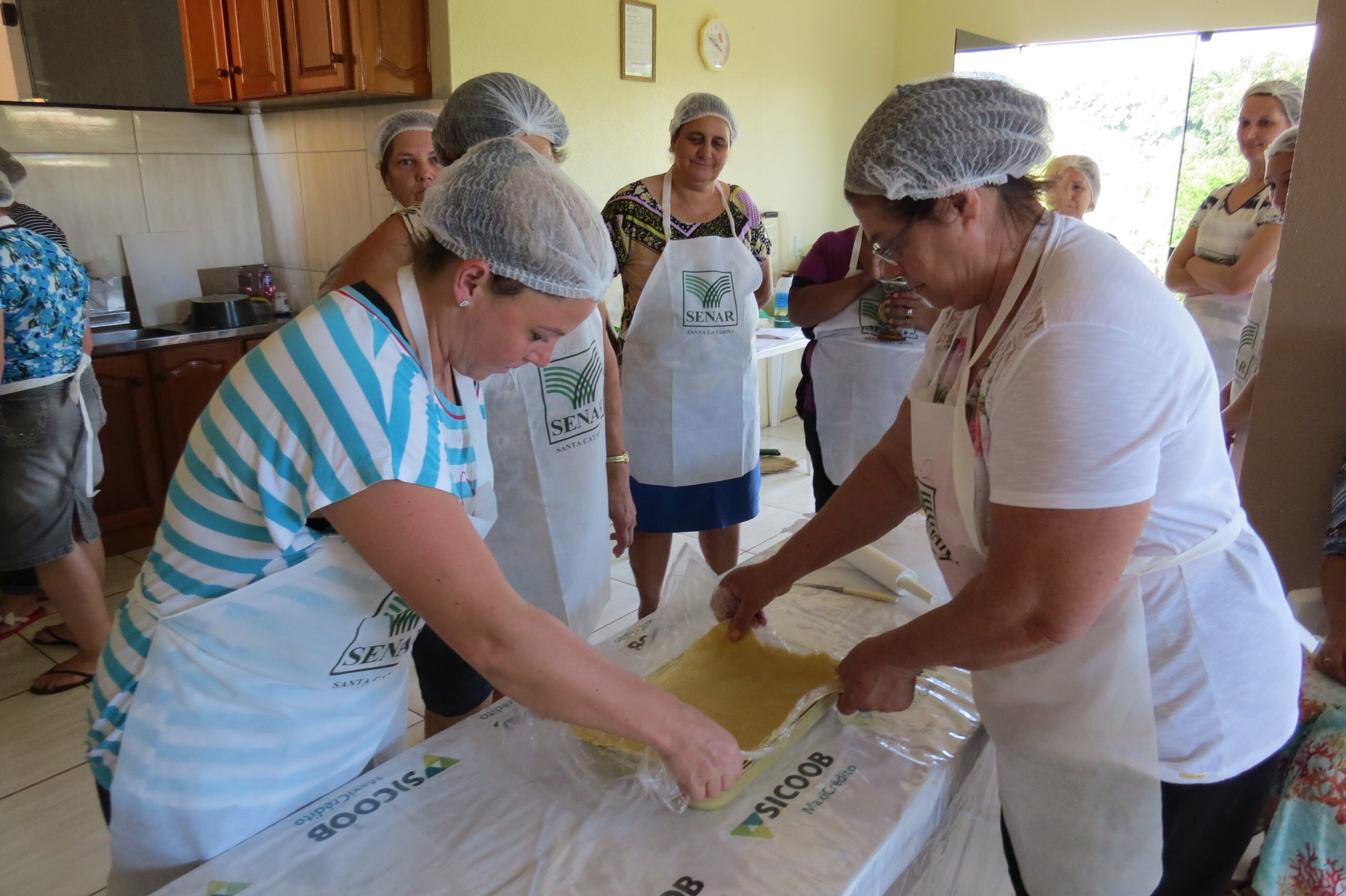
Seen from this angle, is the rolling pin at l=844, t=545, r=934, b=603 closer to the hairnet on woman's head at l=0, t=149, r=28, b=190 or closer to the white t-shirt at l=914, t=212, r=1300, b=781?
the white t-shirt at l=914, t=212, r=1300, b=781

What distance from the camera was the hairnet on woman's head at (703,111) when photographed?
231cm

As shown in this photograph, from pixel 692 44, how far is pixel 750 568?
3.24m

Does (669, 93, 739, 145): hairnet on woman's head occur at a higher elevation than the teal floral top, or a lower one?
higher

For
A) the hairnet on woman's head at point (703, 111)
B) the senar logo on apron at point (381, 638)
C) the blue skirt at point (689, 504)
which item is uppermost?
the hairnet on woman's head at point (703, 111)

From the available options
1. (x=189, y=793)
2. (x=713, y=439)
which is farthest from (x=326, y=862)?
(x=713, y=439)

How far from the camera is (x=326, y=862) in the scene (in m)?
0.84

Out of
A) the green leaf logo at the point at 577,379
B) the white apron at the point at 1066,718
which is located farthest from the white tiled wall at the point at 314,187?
the white apron at the point at 1066,718

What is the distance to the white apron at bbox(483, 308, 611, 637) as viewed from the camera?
5.25 feet

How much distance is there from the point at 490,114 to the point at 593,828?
121cm

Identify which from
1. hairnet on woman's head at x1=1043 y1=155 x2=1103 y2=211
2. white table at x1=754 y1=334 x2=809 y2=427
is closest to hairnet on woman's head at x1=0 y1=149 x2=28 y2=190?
hairnet on woman's head at x1=1043 y1=155 x2=1103 y2=211

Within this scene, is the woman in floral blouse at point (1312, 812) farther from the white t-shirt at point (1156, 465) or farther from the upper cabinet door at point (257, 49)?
the upper cabinet door at point (257, 49)

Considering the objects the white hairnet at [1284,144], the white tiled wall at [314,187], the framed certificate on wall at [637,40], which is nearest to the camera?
the white hairnet at [1284,144]

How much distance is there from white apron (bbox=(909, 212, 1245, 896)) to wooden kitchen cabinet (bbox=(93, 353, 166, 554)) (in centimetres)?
300

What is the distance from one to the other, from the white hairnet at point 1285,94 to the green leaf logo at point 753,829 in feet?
9.88
